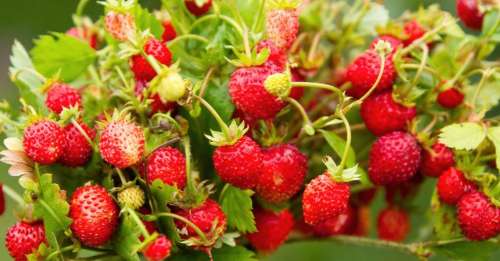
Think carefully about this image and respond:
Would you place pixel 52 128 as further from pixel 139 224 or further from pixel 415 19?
pixel 415 19

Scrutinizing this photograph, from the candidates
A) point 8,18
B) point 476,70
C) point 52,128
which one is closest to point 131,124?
point 52,128

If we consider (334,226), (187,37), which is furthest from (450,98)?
(187,37)

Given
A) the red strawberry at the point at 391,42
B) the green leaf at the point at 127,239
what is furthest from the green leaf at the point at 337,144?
the green leaf at the point at 127,239

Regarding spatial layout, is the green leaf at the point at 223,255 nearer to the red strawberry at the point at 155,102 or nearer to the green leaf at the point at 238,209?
the green leaf at the point at 238,209

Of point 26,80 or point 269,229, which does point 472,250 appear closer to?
point 269,229

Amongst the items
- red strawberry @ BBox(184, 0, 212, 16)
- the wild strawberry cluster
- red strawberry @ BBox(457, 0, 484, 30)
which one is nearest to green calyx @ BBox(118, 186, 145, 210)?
the wild strawberry cluster

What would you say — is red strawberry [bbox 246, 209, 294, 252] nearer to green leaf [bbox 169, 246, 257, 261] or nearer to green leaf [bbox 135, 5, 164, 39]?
green leaf [bbox 169, 246, 257, 261]
